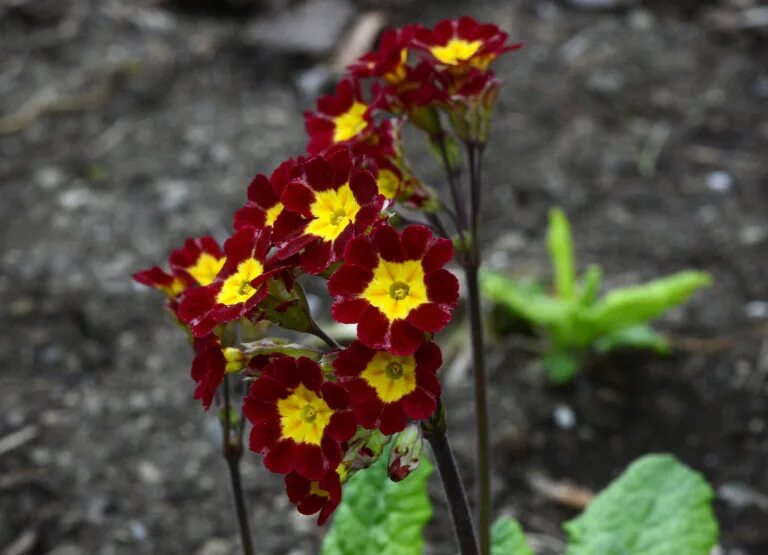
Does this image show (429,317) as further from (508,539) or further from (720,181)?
(720,181)

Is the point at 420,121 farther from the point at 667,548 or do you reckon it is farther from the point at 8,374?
the point at 8,374

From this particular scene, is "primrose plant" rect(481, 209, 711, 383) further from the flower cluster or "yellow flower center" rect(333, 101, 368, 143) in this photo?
the flower cluster

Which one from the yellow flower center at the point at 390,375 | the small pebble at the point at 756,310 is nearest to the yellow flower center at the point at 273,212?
the yellow flower center at the point at 390,375

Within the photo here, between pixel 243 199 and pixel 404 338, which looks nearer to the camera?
pixel 404 338

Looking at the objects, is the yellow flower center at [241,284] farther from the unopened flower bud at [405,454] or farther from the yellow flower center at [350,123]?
the yellow flower center at [350,123]

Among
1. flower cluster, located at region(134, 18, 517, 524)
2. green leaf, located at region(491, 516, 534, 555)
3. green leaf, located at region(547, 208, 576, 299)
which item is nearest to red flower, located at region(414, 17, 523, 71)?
flower cluster, located at region(134, 18, 517, 524)

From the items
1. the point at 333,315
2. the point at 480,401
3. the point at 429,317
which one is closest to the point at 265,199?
the point at 333,315
